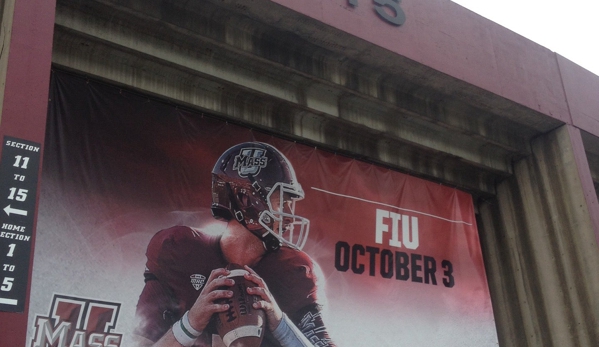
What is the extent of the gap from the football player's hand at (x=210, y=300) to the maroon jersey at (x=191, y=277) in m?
0.07

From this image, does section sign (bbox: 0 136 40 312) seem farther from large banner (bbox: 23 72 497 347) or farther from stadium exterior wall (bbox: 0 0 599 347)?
large banner (bbox: 23 72 497 347)

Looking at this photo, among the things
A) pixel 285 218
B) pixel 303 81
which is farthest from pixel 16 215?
pixel 303 81

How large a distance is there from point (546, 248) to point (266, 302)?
537 centimetres

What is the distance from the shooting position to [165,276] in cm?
907

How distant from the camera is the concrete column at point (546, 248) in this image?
11.3 meters

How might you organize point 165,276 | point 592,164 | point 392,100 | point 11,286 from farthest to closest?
point 592,164
point 392,100
point 165,276
point 11,286

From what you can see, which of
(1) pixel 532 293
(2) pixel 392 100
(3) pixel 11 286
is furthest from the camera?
(1) pixel 532 293

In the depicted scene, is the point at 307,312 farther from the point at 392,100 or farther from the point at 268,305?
the point at 392,100

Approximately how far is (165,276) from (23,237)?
3125mm

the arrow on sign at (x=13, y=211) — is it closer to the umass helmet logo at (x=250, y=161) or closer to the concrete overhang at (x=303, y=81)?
the concrete overhang at (x=303, y=81)

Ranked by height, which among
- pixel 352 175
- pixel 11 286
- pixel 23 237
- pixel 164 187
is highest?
pixel 352 175

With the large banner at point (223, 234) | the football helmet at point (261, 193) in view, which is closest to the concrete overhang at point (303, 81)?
the large banner at point (223, 234)

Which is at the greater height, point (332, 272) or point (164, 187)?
point (164, 187)

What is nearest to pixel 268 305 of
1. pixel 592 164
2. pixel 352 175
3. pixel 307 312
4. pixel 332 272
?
pixel 307 312
